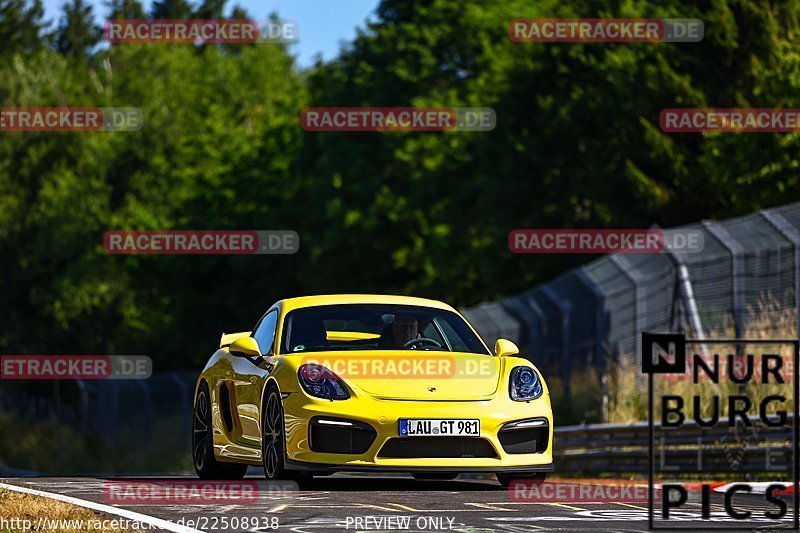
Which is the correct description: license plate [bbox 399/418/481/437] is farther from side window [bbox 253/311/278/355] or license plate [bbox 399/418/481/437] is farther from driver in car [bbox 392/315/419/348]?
side window [bbox 253/311/278/355]

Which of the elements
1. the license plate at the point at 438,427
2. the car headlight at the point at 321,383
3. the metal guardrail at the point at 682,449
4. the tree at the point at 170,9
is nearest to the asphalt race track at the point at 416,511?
the license plate at the point at 438,427

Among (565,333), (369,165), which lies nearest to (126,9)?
(369,165)

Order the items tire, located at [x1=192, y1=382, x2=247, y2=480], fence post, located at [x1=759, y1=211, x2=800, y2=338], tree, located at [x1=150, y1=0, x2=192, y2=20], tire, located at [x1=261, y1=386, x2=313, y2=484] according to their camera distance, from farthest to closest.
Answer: tree, located at [x1=150, y1=0, x2=192, y2=20] < fence post, located at [x1=759, y1=211, x2=800, y2=338] < tire, located at [x1=192, y1=382, x2=247, y2=480] < tire, located at [x1=261, y1=386, x2=313, y2=484]

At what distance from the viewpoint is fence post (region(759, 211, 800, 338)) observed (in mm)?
18703

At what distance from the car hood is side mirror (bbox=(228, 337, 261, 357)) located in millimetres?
463

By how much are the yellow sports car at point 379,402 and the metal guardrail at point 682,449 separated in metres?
3.65

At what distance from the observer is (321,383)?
484 inches

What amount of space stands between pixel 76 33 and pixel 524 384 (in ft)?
298

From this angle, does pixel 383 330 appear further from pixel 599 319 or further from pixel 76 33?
pixel 76 33

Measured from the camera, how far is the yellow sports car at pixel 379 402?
39.9 feet

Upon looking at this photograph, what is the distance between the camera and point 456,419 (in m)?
12.2

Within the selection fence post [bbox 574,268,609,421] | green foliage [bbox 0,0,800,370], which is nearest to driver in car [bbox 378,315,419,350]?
fence post [bbox 574,268,609,421]

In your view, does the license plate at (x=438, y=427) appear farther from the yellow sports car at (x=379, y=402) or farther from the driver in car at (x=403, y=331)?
the driver in car at (x=403, y=331)

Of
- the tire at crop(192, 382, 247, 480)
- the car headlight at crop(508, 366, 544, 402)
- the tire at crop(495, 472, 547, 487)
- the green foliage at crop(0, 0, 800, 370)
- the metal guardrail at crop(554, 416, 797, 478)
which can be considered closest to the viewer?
the car headlight at crop(508, 366, 544, 402)
